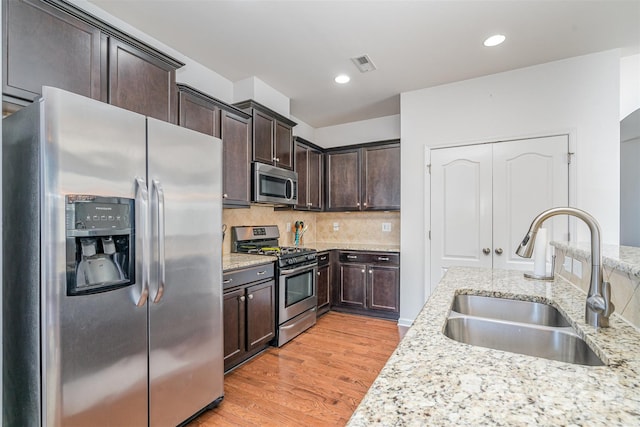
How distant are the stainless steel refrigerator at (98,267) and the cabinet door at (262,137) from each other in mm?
1259

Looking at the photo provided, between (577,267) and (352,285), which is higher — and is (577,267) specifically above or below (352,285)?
above

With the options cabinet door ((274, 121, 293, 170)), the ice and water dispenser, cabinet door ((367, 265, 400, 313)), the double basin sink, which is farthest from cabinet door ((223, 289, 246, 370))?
cabinet door ((367, 265, 400, 313))

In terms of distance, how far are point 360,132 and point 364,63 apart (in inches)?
68.8

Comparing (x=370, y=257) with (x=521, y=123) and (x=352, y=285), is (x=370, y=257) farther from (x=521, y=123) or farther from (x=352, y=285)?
(x=521, y=123)

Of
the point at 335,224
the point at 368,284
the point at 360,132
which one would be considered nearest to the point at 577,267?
the point at 368,284

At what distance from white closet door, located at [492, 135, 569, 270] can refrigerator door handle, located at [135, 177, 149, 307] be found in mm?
3097

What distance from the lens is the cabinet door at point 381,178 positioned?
392 centimetres

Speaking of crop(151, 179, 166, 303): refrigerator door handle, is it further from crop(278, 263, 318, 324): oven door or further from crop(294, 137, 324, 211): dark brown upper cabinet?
crop(294, 137, 324, 211): dark brown upper cabinet

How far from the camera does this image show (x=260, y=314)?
8.77 ft

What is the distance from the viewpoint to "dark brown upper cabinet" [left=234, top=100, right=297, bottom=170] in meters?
3.02

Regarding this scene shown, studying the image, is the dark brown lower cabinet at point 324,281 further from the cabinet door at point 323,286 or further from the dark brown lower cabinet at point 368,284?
the dark brown lower cabinet at point 368,284

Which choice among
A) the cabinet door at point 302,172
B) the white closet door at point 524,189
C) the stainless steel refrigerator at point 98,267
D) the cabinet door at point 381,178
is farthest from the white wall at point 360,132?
the stainless steel refrigerator at point 98,267

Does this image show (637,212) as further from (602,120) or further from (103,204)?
(103,204)

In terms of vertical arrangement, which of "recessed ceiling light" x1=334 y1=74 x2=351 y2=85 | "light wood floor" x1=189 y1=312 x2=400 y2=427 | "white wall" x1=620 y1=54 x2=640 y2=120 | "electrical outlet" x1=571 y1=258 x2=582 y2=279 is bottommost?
"light wood floor" x1=189 y1=312 x2=400 y2=427
